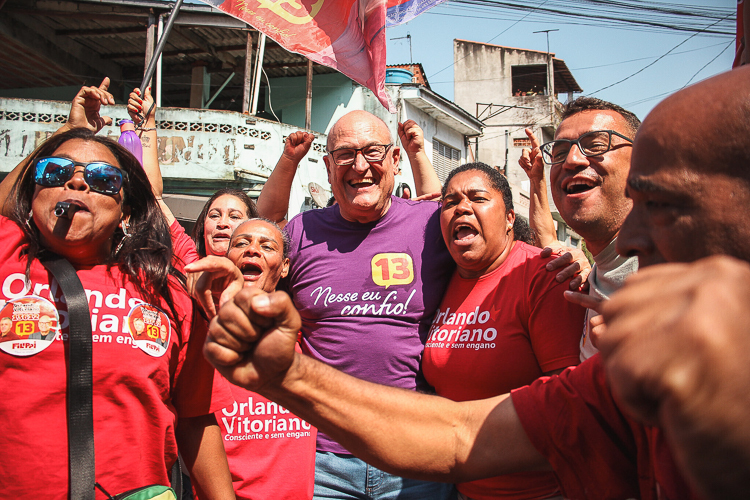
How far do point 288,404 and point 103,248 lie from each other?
1.25 meters

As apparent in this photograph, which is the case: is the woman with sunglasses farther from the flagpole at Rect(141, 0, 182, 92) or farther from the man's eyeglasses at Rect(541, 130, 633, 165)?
the flagpole at Rect(141, 0, 182, 92)

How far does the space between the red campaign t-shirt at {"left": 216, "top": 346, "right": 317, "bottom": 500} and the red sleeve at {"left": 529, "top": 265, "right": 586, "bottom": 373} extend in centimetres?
118

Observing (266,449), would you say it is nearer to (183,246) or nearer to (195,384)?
(195,384)

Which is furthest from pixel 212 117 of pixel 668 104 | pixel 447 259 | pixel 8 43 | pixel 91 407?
pixel 668 104

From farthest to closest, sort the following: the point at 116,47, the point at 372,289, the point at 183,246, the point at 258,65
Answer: the point at 116,47 < the point at 258,65 < the point at 183,246 < the point at 372,289

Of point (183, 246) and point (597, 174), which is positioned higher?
point (597, 174)

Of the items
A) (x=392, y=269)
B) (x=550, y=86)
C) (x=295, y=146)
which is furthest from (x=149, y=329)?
(x=550, y=86)

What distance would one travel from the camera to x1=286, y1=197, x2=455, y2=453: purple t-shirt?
262cm

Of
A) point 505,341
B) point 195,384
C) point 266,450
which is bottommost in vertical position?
point 266,450

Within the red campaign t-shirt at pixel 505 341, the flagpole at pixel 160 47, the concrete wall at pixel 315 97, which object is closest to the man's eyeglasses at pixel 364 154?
the red campaign t-shirt at pixel 505 341

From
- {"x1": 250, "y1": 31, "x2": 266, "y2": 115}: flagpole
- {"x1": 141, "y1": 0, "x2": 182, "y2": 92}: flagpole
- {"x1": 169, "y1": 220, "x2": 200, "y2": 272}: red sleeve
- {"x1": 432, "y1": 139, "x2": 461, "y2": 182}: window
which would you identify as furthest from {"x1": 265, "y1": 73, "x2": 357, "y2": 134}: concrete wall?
{"x1": 169, "y1": 220, "x2": 200, "y2": 272}: red sleeve

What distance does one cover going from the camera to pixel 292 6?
466 cm

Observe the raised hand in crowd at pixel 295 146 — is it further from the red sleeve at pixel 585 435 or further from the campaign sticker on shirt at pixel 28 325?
the red sleeve at pixel 585 435

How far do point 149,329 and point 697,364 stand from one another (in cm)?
177
